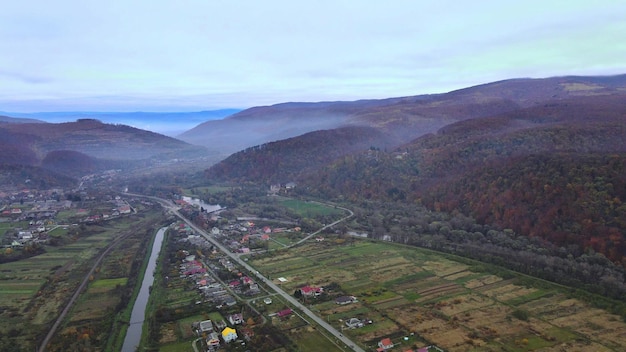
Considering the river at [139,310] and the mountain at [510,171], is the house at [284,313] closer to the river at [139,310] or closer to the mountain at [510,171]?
the river at [139,310]

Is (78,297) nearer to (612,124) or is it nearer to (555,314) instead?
(555,314)

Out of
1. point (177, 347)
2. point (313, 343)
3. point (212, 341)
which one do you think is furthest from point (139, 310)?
point (313, 343)

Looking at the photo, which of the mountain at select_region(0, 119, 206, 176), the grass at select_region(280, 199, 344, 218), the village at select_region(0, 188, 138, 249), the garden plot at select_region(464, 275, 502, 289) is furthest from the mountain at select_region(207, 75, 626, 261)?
the mountain at select_region(0, 119, 206, 176)

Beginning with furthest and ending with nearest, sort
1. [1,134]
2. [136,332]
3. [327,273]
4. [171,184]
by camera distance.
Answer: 1. [1,134]
2. [171,184]
3. [327,273]
4. [136,332]

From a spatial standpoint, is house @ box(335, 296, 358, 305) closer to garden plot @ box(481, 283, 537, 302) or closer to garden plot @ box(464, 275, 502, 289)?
garden plot @ box(464, 275, 502, 289)

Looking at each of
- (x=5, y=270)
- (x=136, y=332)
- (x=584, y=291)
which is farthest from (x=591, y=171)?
(x=5, y=270)
